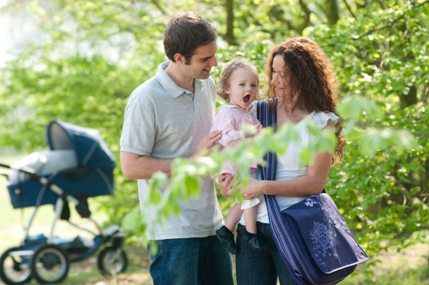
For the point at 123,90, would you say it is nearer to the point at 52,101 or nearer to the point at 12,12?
the point at 52,101

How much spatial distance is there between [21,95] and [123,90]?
123 cm

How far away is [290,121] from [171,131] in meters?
0.47

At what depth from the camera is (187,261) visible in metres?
3.29

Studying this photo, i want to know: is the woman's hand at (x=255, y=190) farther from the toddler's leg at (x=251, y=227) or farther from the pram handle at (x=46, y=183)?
the pram handle at (x=46, y=183)

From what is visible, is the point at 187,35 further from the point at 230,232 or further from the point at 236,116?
the point at 230,232

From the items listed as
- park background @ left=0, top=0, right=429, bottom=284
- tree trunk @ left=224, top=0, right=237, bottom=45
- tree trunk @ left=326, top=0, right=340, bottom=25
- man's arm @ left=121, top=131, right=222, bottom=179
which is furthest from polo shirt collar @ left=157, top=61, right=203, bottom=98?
tree trunk @ left=224, top=0, right=237, bottom=45

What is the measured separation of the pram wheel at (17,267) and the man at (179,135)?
503 cm

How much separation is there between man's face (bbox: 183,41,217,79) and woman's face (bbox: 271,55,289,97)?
23 cm

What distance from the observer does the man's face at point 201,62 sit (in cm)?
323

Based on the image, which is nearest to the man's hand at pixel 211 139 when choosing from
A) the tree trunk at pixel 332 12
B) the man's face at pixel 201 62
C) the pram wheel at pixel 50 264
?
the man's face at pixel 201 62

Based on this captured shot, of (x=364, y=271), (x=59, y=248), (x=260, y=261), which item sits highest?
(x=260, y=261)

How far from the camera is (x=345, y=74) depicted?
5.38 m

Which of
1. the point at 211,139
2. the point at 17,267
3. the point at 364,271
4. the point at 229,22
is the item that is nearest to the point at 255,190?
the point at 211,139

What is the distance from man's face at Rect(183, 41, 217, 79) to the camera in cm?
323
